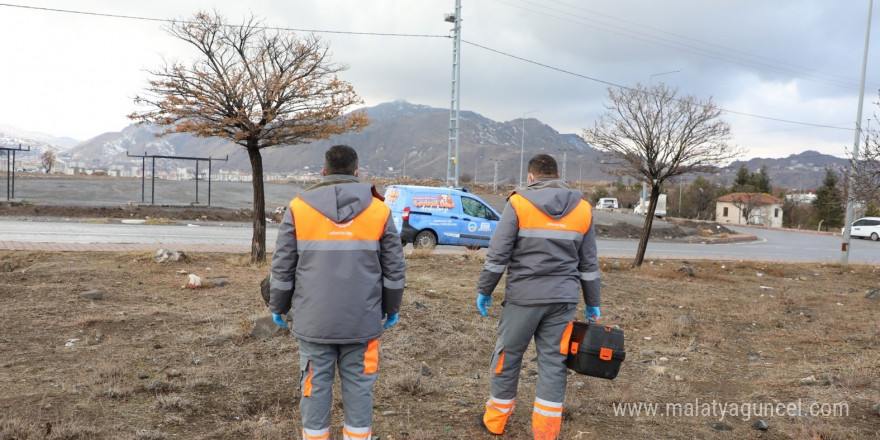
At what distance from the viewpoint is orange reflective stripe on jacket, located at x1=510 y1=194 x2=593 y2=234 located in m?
4.03

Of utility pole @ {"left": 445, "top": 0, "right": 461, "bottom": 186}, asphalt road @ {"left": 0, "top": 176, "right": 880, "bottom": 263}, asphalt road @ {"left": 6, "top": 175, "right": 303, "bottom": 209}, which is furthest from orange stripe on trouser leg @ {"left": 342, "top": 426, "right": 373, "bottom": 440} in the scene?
asphalt road @ {"left": 6, "top": 175, "right": 303, "bottom": 209}

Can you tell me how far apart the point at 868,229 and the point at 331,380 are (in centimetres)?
4557

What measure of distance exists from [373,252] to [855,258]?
25361 millimetres

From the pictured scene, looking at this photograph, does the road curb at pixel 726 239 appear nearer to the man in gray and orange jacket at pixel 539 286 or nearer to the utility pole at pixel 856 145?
the utility pole at pixel 856 145

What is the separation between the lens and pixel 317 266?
333 cm

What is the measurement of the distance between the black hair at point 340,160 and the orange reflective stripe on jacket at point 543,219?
1200 millimetres

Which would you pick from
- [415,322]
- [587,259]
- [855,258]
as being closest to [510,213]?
[587,259]

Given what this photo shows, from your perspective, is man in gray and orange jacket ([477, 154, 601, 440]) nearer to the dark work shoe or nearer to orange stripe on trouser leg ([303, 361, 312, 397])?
the dark work shoe

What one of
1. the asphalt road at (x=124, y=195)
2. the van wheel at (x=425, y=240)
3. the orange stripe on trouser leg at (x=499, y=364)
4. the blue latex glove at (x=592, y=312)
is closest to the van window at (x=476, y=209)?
the van wheel at (x=425, y=240)

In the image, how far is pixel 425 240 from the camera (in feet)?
48.9

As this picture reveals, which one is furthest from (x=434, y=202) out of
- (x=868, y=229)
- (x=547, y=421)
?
(x=868, y=229)

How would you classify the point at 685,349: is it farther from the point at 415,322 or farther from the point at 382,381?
the point at 382,381

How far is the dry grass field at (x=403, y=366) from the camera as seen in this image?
13.8 feet

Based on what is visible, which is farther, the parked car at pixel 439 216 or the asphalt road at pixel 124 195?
the asphalt road at pixel 124 195
